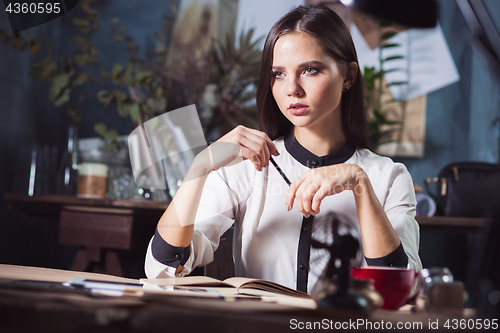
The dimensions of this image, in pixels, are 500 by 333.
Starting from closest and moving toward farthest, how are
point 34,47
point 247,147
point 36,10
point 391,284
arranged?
point 391,284 → point 247,147 → point 36,10 → point 34,47

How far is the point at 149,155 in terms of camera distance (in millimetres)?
1242

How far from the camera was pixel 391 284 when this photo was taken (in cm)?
45

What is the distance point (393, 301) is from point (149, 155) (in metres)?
0.93

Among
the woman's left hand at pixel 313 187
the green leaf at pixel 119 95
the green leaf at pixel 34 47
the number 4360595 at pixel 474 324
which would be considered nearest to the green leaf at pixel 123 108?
the green leaf at pixel 119 95

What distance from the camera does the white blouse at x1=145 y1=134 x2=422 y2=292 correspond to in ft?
2.97

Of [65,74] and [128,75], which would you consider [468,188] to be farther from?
[65,74]

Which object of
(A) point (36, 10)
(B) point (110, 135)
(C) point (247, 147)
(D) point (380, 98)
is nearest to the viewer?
(C) point (247, 147)

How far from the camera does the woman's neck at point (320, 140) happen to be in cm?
104

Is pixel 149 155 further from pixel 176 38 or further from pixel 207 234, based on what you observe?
pixel 176 38

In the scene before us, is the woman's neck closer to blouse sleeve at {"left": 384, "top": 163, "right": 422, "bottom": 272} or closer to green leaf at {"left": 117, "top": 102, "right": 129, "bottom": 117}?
blouse sleeve at {"left": 384, "top": 163, "right": 422, "bottom": 272}

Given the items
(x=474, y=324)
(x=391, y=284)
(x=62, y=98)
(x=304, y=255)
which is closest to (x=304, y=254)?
(x=304, y=255)

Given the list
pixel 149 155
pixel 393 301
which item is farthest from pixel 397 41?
pixel 393 301

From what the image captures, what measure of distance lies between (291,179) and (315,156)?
0.08m

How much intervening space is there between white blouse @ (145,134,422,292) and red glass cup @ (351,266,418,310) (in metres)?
0.41
